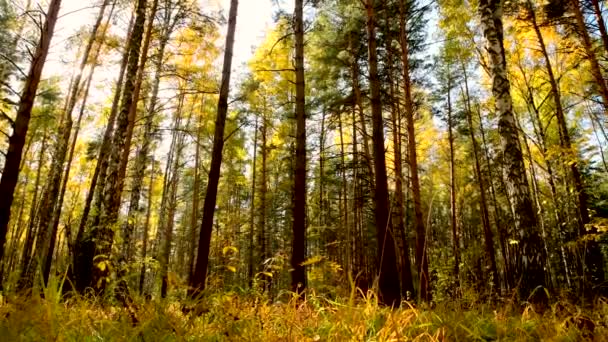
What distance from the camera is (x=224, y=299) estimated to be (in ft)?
8.66

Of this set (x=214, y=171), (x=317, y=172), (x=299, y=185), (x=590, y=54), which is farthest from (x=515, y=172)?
(x=317, y=172)

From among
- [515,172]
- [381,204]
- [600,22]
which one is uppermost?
[600,22]

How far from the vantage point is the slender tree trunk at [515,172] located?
4.98 metres

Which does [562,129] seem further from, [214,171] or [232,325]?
[232,325]

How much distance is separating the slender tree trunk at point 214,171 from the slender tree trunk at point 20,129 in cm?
262

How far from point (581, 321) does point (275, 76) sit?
1322 cm

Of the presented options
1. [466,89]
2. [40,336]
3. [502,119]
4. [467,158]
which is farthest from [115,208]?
[467,158]

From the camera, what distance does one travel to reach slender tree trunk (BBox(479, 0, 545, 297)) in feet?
16.3

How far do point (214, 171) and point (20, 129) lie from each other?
290 centimetres

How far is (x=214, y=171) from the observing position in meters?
6.61

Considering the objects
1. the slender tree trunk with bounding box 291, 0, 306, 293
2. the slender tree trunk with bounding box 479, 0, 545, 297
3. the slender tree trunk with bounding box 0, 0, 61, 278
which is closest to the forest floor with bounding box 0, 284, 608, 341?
the slender tree trunk with bounding box 479, 0, 545, 297

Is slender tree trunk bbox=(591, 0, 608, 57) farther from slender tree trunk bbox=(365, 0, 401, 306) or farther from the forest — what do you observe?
slender tree trunk bbox=(365, 0, 401, 306)

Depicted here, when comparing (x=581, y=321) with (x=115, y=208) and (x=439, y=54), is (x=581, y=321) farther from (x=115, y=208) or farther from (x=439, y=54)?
(x=439, y=54)

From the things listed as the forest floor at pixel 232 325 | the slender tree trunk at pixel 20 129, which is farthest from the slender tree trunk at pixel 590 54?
the slender tree trunk at pixel 20 129
